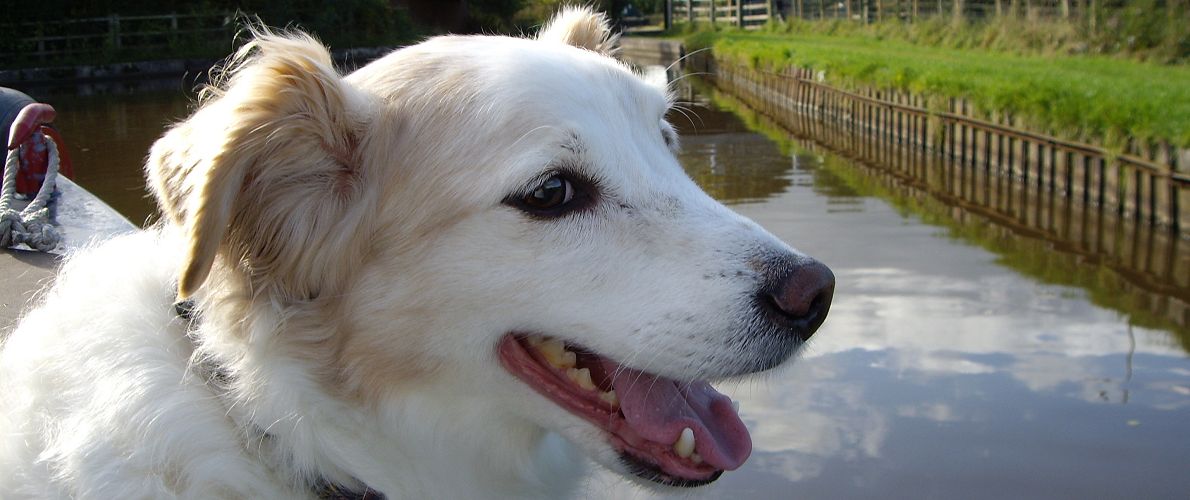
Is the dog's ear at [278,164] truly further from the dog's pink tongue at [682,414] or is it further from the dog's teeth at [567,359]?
the dog's pink tongue at [682,414]

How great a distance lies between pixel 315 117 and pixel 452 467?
0.97 meters

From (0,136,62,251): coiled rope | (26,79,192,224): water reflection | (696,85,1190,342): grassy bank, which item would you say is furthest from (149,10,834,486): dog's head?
(696,85,1190,342): grassy bank

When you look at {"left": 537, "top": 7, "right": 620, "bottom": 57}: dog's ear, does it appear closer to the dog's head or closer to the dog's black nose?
the dog's head

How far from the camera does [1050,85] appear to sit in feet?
43.4

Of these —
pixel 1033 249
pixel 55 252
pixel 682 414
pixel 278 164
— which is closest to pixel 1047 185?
pixel 1033 249

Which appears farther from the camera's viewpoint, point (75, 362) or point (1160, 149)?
point (1160, 149)

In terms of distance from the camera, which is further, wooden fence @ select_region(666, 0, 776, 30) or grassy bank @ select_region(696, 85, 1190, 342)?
wooden fence @ select_region(666, 0, 776, 30)

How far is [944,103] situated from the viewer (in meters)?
15.0

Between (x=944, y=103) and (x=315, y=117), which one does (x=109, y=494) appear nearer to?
(x=315, y=117)

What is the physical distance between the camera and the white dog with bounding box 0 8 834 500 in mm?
2537

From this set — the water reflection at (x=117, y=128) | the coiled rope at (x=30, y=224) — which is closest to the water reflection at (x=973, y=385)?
the coiled rope at (x=30, y=224)

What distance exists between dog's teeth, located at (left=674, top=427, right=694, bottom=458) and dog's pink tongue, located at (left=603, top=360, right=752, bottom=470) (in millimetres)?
14

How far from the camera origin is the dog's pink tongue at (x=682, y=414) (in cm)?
278

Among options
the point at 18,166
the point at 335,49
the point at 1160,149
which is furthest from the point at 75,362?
the point at 335,49
